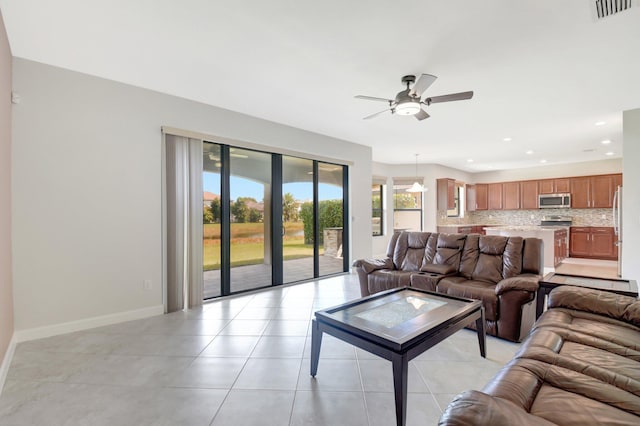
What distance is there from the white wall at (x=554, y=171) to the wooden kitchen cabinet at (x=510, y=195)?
284 millimetres

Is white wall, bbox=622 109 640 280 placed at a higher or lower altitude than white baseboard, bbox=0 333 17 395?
higher

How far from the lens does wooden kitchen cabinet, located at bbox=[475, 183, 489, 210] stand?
973 centimetres

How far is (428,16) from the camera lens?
7.05 ft

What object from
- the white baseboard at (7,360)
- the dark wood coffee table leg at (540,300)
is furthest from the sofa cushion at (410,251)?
the white baseboard at (7,360)

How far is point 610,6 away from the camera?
2.00m

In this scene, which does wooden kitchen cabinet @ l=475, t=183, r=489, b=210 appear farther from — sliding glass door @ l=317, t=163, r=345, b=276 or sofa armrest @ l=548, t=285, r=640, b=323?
sofa armrest @ l=548, t=285, r=640, b=323

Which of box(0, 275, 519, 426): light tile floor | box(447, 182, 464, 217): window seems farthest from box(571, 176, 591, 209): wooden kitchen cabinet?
box(0, 275, 519, 426): light tile floor

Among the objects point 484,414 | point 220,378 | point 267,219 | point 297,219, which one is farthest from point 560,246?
point 220,378

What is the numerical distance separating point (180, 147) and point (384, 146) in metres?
4.19

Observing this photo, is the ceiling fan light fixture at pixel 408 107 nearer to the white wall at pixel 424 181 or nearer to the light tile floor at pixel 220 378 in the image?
the light tile floor at pixel 220 378

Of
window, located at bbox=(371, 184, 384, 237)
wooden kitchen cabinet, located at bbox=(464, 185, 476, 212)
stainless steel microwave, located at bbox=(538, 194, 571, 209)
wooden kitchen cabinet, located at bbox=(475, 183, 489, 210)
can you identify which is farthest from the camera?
wooden kitchen cabinet, located at bbox=(464, 185, 476, 212)

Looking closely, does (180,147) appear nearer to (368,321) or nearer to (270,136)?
(270,136)

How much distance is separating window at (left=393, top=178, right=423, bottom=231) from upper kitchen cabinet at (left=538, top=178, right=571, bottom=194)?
151 inches

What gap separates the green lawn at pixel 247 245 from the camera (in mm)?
4145
